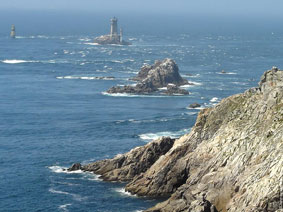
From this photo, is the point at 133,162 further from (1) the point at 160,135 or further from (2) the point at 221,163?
(1) the point at 160,135

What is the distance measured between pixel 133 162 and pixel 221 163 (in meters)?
19.8

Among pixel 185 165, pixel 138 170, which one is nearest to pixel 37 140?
pixel 138 170

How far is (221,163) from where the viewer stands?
96.8 meters

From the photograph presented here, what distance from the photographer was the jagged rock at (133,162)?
11112 cm

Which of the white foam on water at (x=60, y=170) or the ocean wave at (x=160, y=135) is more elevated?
the ocean wave at (x=160, y=135)

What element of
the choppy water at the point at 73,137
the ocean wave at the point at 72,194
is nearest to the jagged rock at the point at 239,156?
the choppy water at the point at 73,137

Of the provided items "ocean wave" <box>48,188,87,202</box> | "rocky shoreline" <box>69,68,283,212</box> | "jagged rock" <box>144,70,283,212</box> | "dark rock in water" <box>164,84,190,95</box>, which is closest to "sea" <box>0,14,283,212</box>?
"ocean wave" <box>48,188,87,202</box>

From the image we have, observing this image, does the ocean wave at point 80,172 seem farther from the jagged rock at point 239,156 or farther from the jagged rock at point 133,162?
the jagged rock at point 239,156

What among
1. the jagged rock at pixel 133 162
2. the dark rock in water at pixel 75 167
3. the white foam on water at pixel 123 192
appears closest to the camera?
the white foam on water at pixel 123 192

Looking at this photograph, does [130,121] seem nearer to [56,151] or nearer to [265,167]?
[56,151]

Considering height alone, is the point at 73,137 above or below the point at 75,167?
below

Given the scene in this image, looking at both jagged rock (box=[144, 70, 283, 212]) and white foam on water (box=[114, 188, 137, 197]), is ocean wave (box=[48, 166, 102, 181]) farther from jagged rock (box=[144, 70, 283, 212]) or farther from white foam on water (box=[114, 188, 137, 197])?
jagged rock (box=[144, 70, 283, 212])

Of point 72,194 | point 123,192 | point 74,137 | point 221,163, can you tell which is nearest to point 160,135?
point 74,137

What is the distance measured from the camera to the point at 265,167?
290ft
